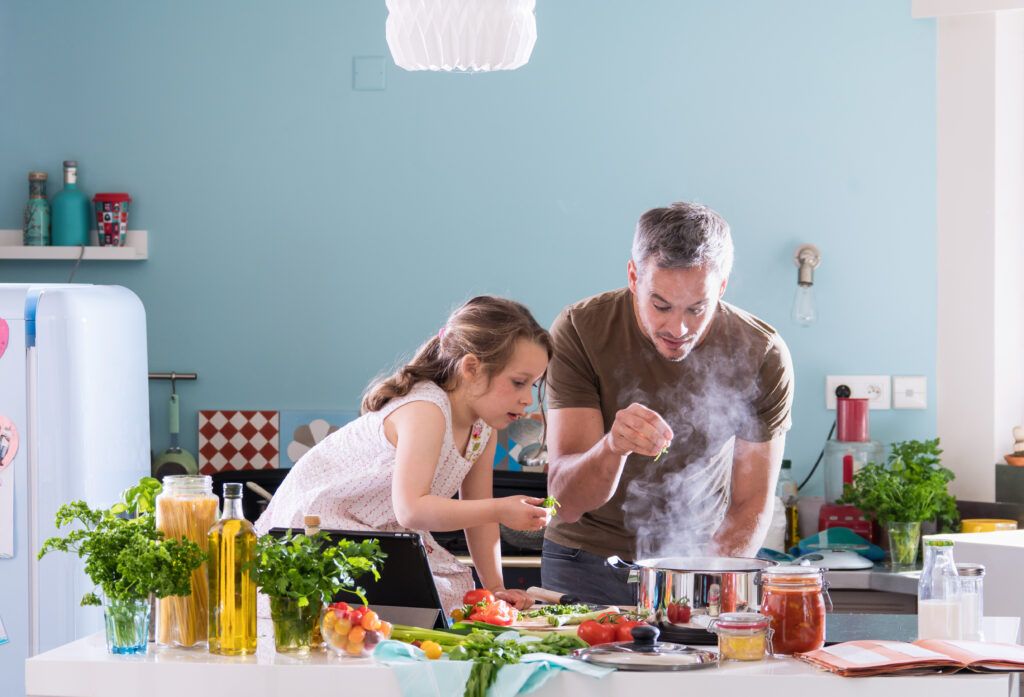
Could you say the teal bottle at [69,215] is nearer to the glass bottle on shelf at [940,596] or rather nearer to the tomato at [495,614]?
the tomato at [495,614]

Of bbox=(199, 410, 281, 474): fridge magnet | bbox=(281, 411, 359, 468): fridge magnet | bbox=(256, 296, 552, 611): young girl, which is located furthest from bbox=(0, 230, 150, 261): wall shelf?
bbox=(256, 296, 552, 611): young girl

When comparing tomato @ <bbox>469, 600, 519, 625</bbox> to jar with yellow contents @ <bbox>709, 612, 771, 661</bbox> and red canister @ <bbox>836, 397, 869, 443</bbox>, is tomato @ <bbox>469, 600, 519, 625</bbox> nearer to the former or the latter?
jar with yellow contents @ <bbox>709, 612, 771, 661</bbox>

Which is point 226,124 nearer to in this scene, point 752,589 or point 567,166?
point 567,166

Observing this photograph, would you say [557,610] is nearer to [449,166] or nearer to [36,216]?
[449,166]

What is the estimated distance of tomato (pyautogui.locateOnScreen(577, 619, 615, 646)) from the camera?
65.2 inches

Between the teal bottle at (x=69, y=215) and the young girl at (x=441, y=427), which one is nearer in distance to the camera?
the young girl at (x=441, y=427)

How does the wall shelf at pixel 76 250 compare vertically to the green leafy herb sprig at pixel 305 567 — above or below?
above

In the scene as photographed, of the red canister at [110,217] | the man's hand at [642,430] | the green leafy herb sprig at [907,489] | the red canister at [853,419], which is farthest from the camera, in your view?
the red canister at [110,217]

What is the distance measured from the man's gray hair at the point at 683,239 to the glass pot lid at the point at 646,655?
77 centimetres

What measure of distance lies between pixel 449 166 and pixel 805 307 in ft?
4.21

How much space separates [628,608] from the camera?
6.53ft

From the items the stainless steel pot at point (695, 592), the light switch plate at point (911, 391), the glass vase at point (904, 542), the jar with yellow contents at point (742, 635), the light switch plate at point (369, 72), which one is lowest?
the glass vase at point (904, 542)

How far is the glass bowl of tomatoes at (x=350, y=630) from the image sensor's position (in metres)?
1.54

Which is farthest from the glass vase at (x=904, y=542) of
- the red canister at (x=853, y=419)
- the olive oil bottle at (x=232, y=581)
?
the olive oil bottle at (x=232, y=581)
